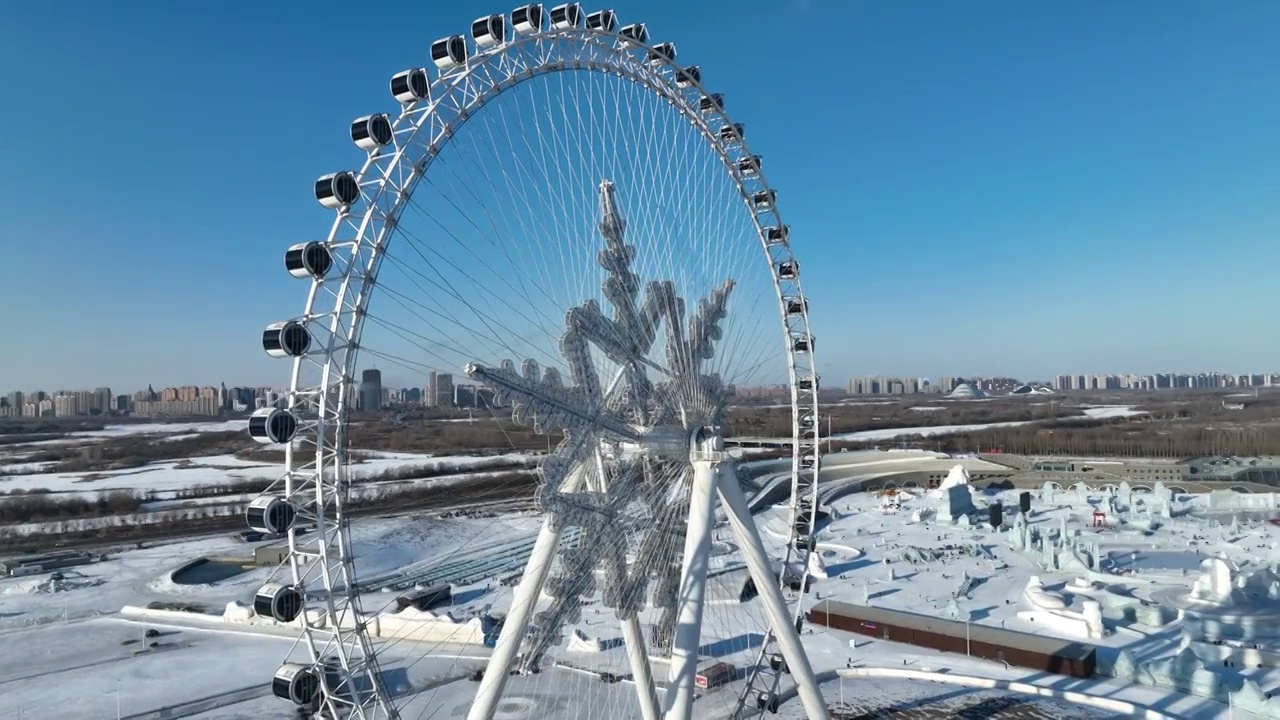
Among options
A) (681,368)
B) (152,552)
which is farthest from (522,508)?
(681,368)

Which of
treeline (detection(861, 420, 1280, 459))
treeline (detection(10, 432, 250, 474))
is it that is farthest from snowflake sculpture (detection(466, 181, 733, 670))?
treeline (detection(10, 432, 250, 474))

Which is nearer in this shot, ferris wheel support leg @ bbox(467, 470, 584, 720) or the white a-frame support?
ferris wheel support leg @ bbox(467, 470, 584, 720)

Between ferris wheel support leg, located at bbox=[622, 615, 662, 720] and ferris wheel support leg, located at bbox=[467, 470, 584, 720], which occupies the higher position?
ferris wheel support leg, located at bbox=[467, 470, 584, 720]

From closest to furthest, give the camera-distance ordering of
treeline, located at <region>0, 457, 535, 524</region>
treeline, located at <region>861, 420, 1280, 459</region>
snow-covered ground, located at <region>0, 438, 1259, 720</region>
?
snow-covered ground, located at <region>0, 438, 1259, 720</region>, treeline, located at <region>0, 457, 535, 524</region>, treeline, located at <region>861, 420, 1280, 459</region>

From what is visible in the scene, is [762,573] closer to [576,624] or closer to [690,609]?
[690,609]

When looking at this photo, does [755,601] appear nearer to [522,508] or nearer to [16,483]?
[522,508]

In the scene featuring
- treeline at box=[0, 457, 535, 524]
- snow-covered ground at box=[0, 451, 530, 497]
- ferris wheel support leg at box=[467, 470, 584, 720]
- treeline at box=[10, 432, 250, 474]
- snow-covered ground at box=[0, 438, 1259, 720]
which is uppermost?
ferris wheel support leg at box=[467, 470, 584, 720]

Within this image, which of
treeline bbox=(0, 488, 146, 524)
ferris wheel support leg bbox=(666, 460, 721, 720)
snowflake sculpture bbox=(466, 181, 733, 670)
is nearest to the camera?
snowflake sculpture bbox=(466, 181, 733, 670)

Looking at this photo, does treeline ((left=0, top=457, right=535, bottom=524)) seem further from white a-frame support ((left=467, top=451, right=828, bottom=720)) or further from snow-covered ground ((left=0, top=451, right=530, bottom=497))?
white a-frame support ((left=467, top=451, right=828, bottom=720))
